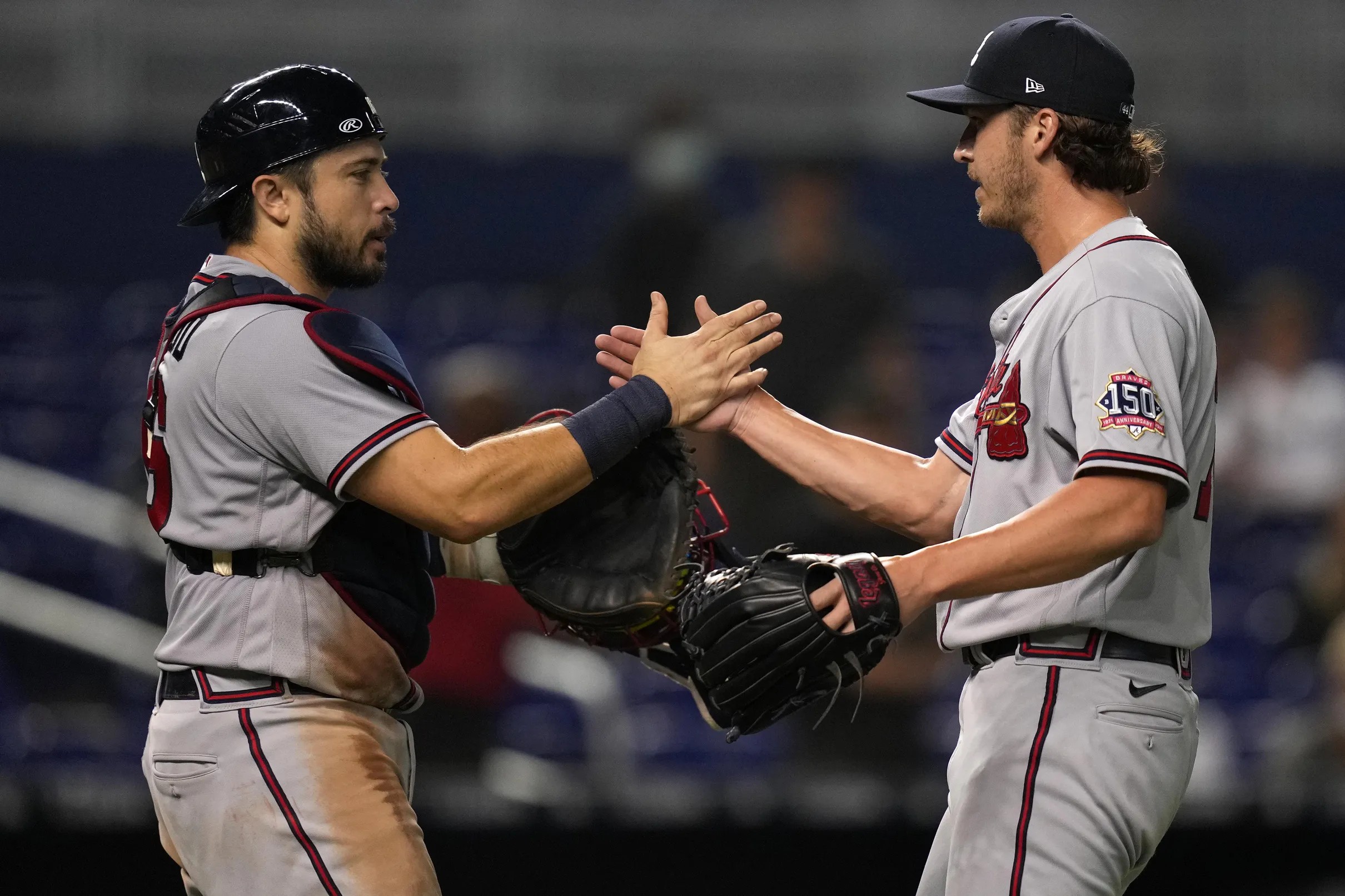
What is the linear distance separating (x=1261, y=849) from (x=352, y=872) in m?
3.02

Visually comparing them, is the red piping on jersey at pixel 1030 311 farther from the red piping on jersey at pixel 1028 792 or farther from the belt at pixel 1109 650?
the red piping on jersey at pixel 1028 792

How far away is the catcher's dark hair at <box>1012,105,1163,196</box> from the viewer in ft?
9.82

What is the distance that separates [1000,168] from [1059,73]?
0.21 metres

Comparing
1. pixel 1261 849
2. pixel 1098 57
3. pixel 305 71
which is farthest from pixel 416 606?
pixel 1261 849

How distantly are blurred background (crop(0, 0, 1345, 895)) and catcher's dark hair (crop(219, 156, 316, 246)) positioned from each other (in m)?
2.06

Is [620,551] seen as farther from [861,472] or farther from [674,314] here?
[674,314]

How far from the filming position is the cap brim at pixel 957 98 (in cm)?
303

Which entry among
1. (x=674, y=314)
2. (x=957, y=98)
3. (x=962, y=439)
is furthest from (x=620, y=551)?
(x=674, y=314)

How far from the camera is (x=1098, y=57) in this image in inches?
118

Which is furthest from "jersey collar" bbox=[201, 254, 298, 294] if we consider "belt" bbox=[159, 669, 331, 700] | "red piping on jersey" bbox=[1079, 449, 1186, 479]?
"red piping on jersey" bbox=[1079, 449, 1186, 479]

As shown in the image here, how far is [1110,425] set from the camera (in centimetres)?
265

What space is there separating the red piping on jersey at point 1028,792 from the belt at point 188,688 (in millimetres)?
1273

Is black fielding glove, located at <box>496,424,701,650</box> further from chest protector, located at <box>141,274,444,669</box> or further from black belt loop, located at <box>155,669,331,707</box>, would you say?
black belt loop, located at <box>155,669,331,707</box>

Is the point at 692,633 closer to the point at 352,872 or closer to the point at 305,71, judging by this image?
the point at 352,872
